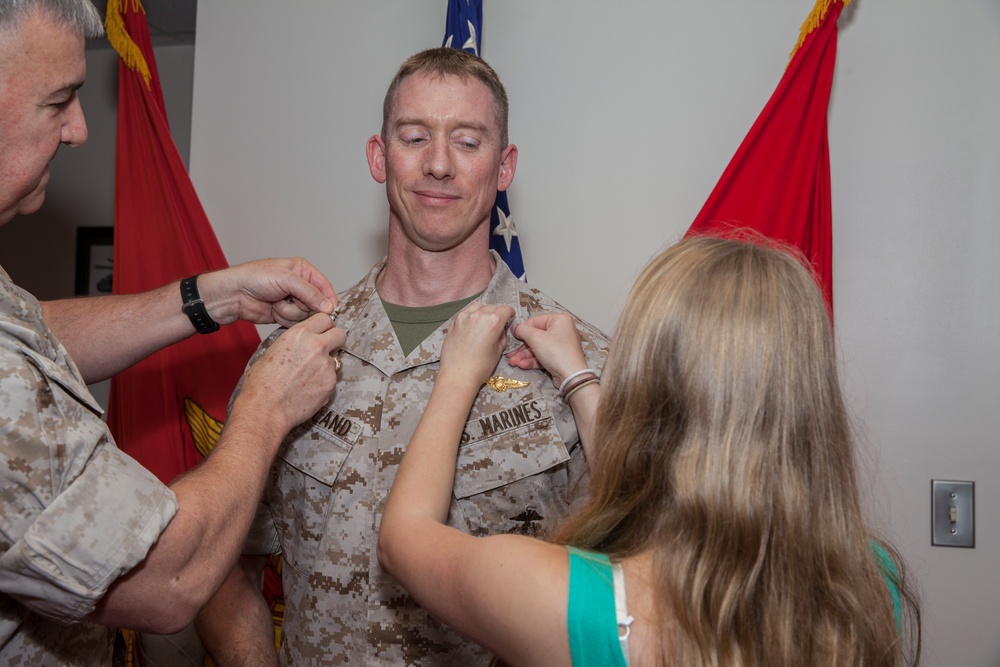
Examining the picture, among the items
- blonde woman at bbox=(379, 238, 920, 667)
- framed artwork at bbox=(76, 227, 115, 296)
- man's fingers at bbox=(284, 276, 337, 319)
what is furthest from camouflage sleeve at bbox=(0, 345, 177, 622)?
framed artwork at bbox=(76, 227, 115, 296)

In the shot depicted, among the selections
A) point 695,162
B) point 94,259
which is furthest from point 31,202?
point 94,259

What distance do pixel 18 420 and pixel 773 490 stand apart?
93cm

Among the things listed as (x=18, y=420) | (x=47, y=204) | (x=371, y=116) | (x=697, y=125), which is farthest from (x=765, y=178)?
(x=47, y=204)

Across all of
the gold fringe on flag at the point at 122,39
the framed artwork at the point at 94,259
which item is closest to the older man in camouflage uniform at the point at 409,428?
the gold fringe on flag at the point at 122,39

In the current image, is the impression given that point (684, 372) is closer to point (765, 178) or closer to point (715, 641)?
point (715, 641)

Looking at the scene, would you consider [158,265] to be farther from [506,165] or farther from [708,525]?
[708,525]

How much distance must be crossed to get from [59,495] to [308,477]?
2.36 feet

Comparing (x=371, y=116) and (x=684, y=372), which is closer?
(x=684, y=372)

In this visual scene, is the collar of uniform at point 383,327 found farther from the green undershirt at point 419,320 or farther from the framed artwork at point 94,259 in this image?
the framed artwork at point 94,259

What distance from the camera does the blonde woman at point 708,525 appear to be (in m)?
0.96

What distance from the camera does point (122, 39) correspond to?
2.64 metres

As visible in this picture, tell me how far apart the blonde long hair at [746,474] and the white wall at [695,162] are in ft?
4.60

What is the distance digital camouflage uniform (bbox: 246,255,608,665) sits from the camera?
157cm

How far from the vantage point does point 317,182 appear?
2.79 meters
